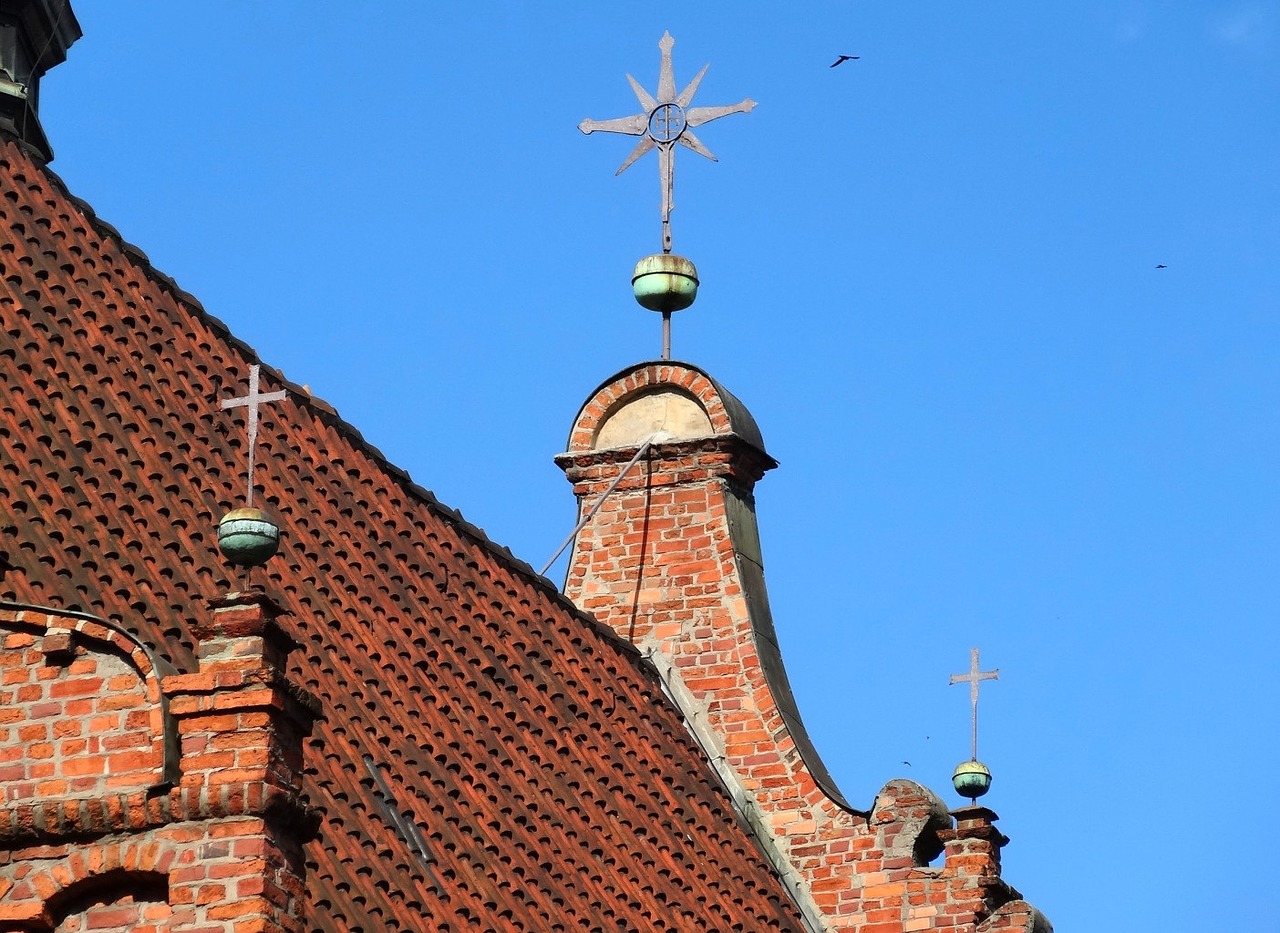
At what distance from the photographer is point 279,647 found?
16016mm

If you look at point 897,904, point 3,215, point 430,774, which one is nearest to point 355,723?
point 430,774

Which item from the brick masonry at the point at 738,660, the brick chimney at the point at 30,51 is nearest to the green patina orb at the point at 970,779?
the brick masonry at the point at 738,660

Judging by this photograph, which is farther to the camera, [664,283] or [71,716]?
[664,283]

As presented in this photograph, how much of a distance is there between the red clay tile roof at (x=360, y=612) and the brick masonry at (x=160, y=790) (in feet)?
5.37

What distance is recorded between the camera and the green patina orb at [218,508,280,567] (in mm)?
16281

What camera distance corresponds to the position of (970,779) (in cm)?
2459

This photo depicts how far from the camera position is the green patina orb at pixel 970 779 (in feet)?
80.7

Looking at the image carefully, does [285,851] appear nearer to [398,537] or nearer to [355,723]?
[355,723]

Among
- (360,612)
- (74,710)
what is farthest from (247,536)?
(360,612)

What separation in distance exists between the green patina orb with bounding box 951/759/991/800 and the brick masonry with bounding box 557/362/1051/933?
0.79 feet

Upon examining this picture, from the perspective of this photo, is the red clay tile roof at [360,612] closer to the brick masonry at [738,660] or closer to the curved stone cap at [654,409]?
the brick masonry at [738,660]

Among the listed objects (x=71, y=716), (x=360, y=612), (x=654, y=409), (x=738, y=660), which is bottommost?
(x=71, y=716)

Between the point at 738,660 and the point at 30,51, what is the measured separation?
6588 mm

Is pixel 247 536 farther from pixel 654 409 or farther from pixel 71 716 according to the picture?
pixel 654 409
